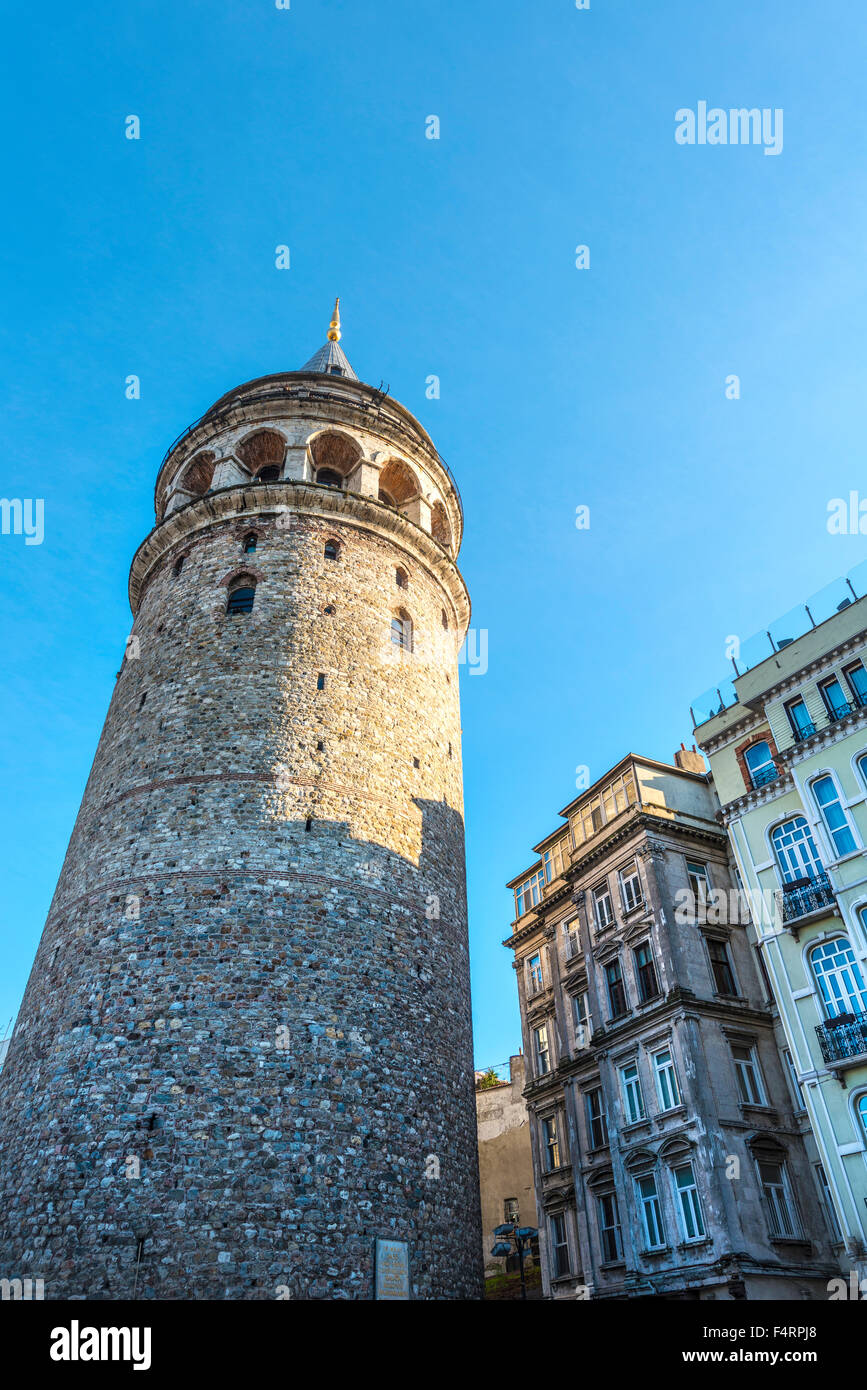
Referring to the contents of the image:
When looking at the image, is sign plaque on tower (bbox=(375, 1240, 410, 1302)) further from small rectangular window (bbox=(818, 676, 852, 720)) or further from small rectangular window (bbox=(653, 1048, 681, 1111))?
small rectangular window (bbox=(818, 676, 852, 720))

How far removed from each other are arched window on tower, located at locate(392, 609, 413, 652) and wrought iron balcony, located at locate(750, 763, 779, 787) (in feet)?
33.2

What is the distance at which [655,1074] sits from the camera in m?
22.6

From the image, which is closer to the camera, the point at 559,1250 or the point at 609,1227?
the point at 609,1227

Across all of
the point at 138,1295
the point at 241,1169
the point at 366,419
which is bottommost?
the point at 138,1295

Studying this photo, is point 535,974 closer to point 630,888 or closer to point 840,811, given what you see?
point 630,888

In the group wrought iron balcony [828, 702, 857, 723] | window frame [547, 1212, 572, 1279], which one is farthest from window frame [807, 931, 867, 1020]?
window frame [547, 1212, 572, 1279]

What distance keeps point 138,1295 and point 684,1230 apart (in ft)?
39.3

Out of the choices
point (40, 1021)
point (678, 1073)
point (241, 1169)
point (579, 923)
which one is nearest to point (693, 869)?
point (579, 923)

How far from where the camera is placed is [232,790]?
19453mm

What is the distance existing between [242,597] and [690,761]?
15.6m

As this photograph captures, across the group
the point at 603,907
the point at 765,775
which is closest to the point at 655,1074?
the point at 603,907

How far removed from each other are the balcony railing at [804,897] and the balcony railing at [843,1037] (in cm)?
248

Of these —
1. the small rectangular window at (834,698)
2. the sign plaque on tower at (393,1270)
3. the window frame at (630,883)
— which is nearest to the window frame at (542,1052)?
the window frame at (630,883)

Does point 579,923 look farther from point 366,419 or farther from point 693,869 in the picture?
point 366,419
